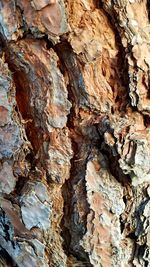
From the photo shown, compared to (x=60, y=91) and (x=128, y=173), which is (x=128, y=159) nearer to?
(x=128, y=173)

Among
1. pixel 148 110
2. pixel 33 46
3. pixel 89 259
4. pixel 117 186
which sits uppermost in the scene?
pixel 33 46

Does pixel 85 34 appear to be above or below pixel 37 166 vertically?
above

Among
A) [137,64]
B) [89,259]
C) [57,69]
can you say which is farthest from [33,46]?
[89,259]

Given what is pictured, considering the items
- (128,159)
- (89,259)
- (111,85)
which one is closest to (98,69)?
(111,85)

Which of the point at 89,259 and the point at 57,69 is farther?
the point at 89,259

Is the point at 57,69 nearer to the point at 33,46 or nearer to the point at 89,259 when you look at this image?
the point at 33,46

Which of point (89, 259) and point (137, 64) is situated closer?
point (137, 64)
